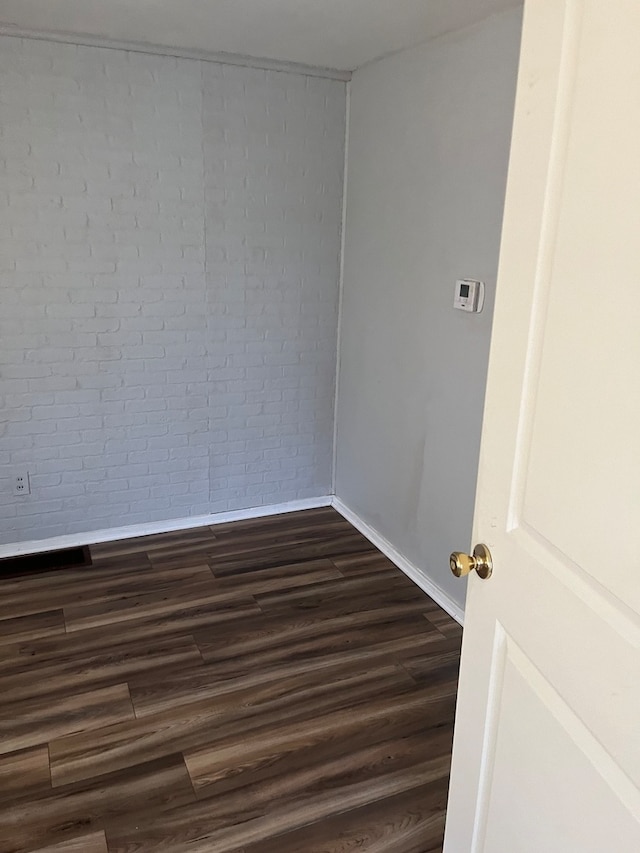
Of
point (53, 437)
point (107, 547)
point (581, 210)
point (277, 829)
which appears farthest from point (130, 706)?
point (581, 210)

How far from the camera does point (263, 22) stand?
261 cm

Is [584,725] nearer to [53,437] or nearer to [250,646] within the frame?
[250,646]

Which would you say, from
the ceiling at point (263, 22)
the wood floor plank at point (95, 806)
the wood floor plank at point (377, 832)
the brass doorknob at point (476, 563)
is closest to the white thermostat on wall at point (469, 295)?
the ceiling at point (263, 22)

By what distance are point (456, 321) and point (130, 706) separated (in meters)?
1.84

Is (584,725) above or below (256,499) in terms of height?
above

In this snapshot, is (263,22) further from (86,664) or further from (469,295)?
(86,664)

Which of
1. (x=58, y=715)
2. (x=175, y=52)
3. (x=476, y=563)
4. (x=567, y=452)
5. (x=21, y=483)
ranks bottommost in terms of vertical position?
(x=58, y=715)

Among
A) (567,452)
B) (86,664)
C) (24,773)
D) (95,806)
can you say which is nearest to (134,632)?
(86,664)

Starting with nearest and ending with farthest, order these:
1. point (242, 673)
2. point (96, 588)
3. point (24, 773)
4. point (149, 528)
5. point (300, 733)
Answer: point (24, 773) → point (300, 733) → point (242, 673) → point (96, 588) → point (149, 528)

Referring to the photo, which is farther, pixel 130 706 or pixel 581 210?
pixel 130 706

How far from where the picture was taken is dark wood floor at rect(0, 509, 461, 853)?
1.88 metres

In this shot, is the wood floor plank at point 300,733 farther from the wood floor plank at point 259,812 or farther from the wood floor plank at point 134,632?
the wood floor plank at point 134,632

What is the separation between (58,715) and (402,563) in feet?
5.40

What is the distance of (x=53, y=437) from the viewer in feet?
10.6
